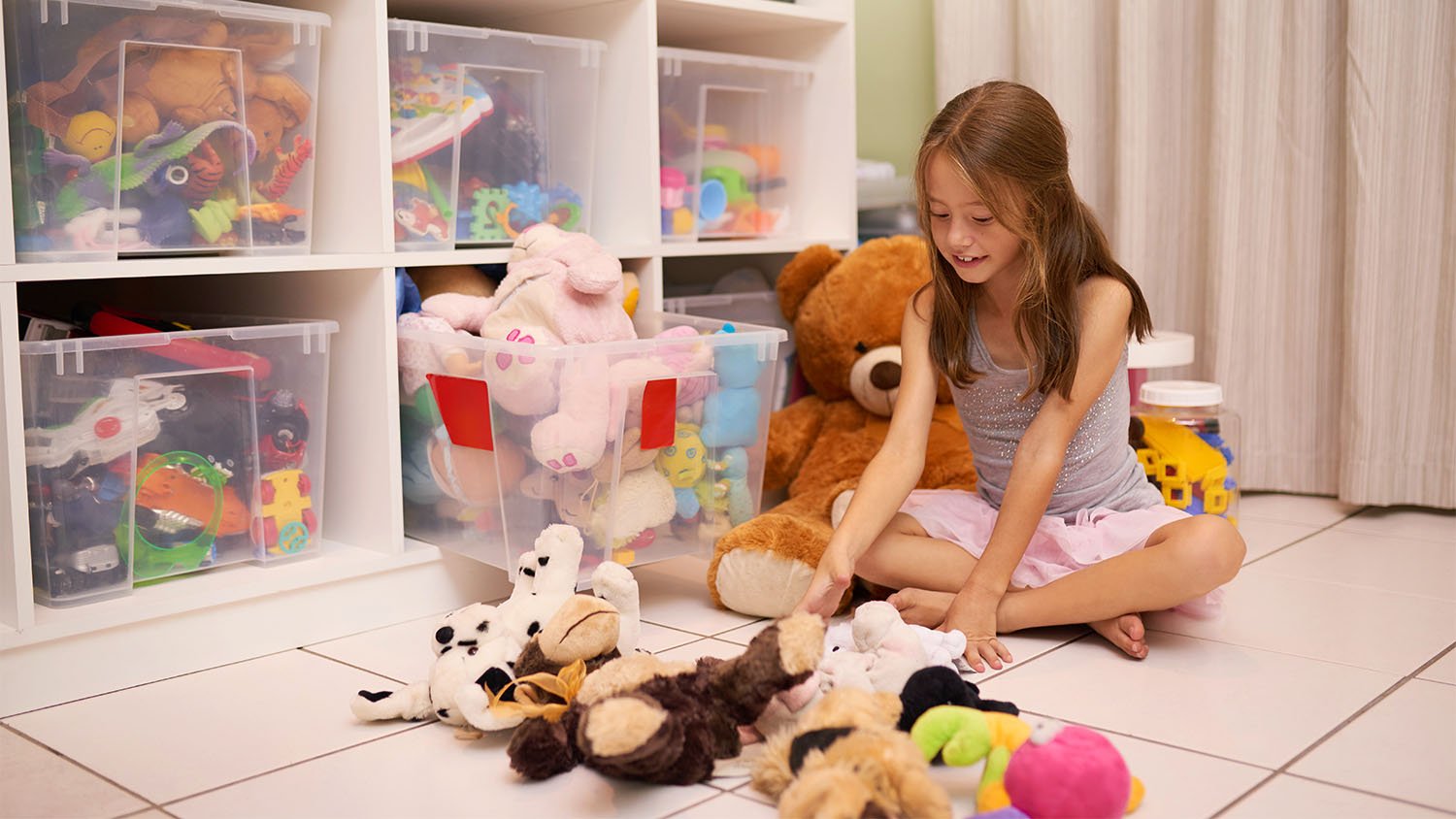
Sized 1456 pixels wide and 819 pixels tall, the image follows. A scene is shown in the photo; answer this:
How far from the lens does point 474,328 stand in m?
1.36

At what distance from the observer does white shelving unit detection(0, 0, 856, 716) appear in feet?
3.56

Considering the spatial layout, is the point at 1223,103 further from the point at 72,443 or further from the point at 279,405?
the point at 72,443

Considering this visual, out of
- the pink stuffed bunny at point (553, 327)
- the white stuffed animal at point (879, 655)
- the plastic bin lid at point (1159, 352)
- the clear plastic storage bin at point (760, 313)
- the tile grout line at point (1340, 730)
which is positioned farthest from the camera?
the clear plastic storage bin at point (760, 313)

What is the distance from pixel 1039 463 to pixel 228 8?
0.87 metres

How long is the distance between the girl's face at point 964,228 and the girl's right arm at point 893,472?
4.3 inches

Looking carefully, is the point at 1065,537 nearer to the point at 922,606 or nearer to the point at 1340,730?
the point at 922,606

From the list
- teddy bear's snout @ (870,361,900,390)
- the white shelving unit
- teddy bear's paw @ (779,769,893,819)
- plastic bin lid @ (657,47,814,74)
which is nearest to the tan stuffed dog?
teddy bear's paw @ (779,769,893,819)

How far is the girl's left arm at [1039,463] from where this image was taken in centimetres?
118

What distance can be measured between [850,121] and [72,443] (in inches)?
41.9

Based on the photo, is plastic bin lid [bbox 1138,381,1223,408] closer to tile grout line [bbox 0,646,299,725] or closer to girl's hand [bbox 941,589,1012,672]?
girl's hand [bbox 941,589,1012,672]

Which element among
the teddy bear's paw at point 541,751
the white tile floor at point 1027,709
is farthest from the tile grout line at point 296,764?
the teddy bear's paw at point 541,751

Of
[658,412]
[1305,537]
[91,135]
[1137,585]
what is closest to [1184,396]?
[1305,537]

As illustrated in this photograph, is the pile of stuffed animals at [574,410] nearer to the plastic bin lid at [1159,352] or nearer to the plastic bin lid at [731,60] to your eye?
the plastic bin lid at [731,60]

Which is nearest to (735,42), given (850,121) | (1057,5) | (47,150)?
(850,121)
